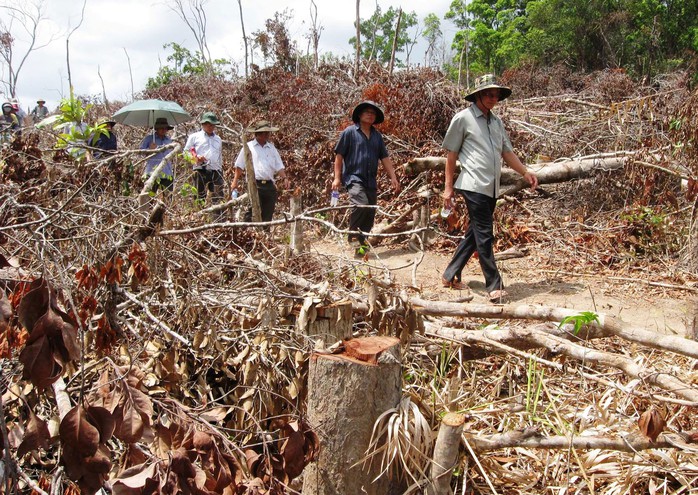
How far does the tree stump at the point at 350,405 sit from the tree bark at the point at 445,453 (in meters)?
0.21

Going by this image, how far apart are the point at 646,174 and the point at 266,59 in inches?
478

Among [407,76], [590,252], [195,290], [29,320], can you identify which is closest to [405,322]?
[195,290]

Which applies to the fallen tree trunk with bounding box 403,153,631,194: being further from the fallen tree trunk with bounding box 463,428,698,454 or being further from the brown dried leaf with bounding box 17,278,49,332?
the brown dried leaf with bounding box 17,278,49,332

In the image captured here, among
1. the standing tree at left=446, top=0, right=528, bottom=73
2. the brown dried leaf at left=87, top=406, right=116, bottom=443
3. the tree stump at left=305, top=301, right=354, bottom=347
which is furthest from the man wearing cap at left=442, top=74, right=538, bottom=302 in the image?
the standing tree at left=446, top=0, right=528, bottom=73

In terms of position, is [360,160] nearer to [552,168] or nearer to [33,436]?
[552,168]

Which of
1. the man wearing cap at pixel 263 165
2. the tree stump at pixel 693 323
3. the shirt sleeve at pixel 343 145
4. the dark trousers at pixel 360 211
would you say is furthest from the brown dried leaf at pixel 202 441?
the man wearing cap at pixel 263 165

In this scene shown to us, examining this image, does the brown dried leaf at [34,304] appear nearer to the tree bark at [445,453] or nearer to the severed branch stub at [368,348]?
the severed branch stub at [368,348]

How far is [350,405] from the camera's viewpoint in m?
2.53

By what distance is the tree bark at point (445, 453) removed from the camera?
2508 mm

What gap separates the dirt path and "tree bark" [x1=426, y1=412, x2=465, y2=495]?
6.92 feet

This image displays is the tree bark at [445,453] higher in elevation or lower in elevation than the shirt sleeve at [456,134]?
lower

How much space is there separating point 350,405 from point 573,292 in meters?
3.75

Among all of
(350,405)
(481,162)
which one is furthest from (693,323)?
(350,405)

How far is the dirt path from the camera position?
4.98m
